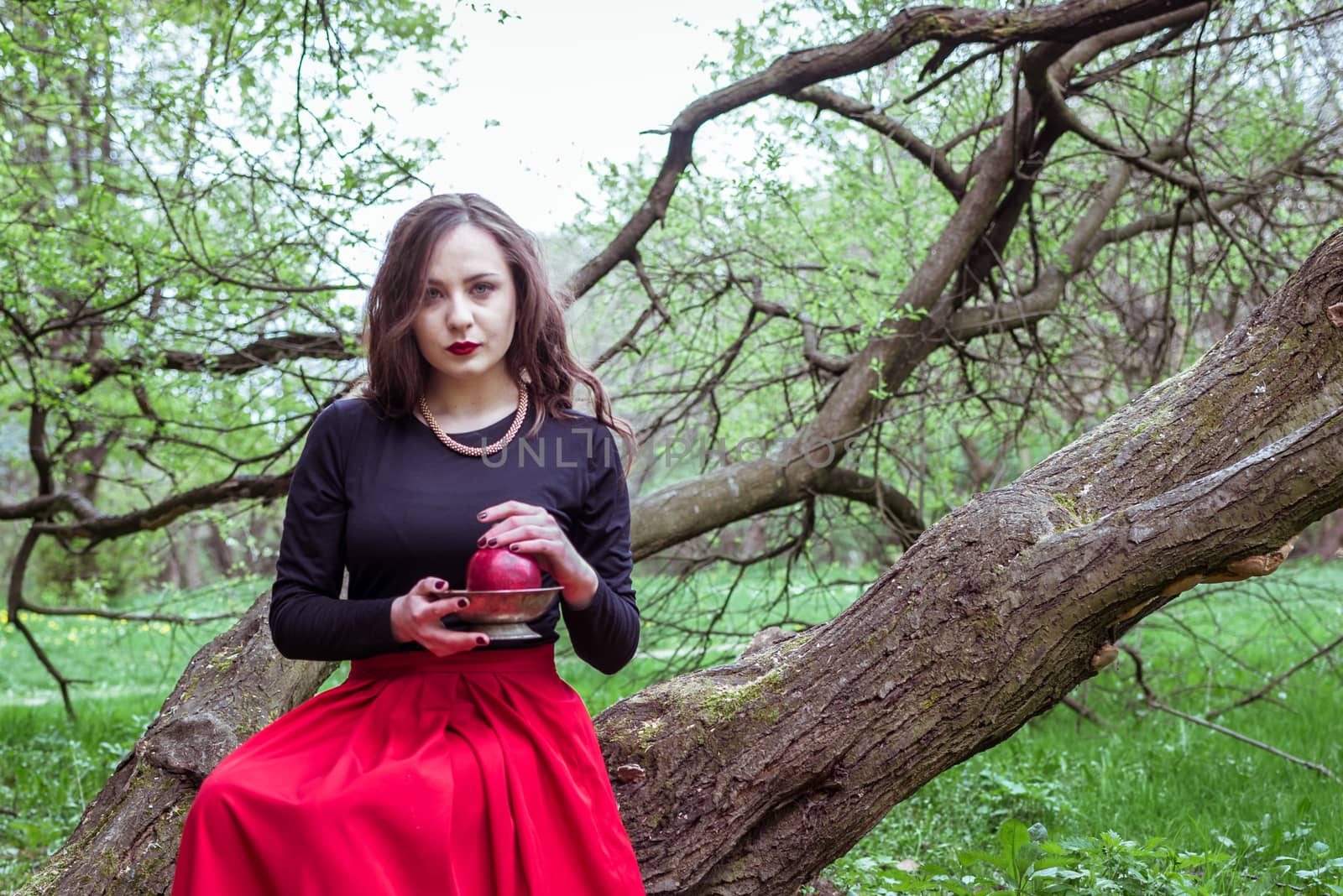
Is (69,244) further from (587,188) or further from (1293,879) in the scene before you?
(1293,879)

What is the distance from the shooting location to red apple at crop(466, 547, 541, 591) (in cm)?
182

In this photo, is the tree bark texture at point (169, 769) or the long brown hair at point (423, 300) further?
the tree bark texture at point (169, 769)

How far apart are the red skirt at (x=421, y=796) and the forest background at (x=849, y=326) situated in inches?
17.2

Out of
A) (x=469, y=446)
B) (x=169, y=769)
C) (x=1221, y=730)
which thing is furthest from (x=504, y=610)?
(x=1221, y=730)

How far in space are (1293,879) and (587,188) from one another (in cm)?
394

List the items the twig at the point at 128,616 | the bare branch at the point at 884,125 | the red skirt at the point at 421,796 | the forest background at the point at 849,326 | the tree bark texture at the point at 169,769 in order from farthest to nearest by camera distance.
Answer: the twig at the point at 128,616 → the bare branch at the point at 884,125 → the forest background at the point at 849,326 → the tree bark texture at the point at 169,769 → the red skirt at the point at 421,796

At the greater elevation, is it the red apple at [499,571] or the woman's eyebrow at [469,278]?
the woman's eyebrow at [469,278]

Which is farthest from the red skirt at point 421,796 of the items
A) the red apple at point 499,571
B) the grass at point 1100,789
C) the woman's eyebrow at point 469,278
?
the grass at point 1100,789

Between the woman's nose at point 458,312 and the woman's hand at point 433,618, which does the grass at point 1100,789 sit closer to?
the woman's hand at point 433,618

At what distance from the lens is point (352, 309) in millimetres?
4879

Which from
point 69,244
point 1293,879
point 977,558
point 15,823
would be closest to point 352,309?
point 69,244

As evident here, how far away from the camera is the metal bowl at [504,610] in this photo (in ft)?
5.91

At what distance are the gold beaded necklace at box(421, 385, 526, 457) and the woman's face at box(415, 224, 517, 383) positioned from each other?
0.32 feet

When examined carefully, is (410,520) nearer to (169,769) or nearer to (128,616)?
(169,769)
